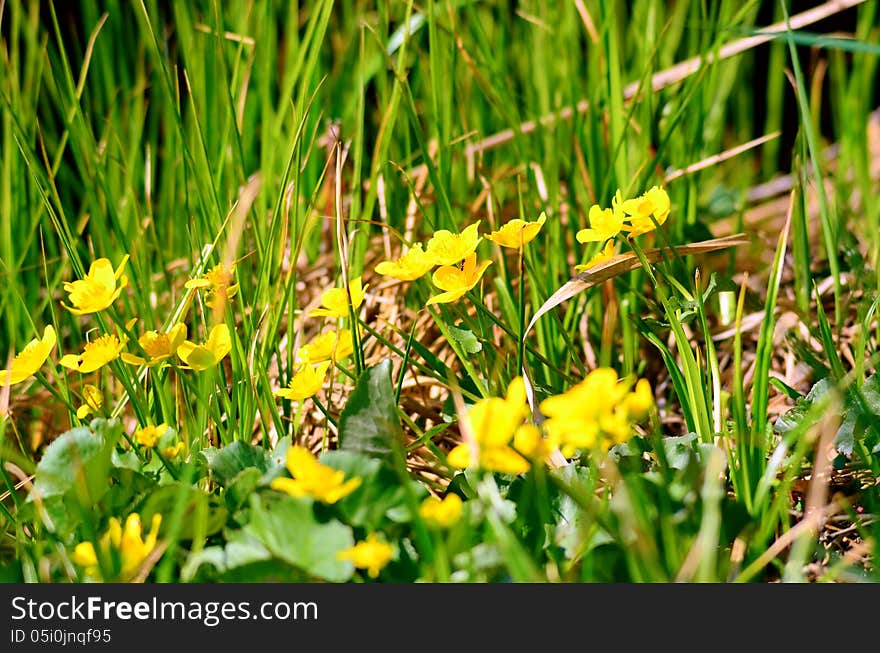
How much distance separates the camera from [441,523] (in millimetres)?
663

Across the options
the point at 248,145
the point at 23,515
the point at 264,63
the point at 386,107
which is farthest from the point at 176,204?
the point at 23,515

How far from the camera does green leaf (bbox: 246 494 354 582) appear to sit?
0.68 metres

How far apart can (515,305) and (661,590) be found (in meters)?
0.60

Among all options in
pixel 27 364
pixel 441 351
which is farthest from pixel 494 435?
pixel 441 351

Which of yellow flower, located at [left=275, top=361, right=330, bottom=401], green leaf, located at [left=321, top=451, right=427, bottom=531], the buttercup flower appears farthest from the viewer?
yellow flower, located at [left=275, top=361, right=330, bottom=401]

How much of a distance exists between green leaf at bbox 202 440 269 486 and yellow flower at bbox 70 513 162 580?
11cm

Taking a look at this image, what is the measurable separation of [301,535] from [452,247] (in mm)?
298

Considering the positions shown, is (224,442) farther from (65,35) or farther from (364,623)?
(65,35)

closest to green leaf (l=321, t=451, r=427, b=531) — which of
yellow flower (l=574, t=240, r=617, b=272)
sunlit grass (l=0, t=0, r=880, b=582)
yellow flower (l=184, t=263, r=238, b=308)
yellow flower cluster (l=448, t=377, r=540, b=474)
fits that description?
sunlit grass (l=0, t=0, r=880, b=582)

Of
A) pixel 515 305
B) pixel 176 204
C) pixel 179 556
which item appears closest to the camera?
pixel 179 556

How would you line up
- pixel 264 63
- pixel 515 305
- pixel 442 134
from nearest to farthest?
1. pixel 515 305
2. pixel 442 134
3. pixel 264 63

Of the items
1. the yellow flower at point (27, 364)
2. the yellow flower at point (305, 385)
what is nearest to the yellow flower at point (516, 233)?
the yellow flower at point (305, 385)

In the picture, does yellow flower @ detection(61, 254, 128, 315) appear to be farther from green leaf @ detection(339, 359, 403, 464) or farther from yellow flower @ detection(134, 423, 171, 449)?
green leaf @ detection(339, 359, 403, 464)

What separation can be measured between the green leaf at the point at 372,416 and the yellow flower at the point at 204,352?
0.15 metres
